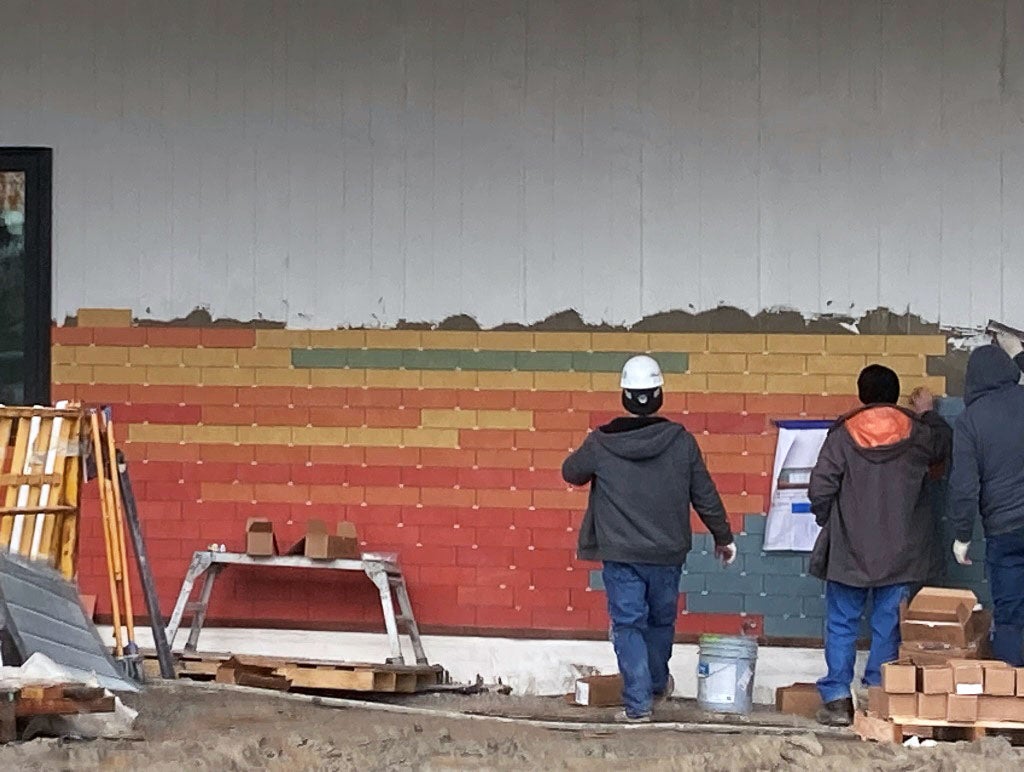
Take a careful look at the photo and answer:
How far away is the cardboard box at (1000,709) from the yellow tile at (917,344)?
2.38m

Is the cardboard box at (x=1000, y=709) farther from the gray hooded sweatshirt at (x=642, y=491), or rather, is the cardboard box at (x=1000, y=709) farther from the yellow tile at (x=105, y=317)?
the yellow tile at (x=105, y=317)

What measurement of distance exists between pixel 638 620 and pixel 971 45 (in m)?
3.69

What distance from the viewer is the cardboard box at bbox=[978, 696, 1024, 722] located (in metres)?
8.51

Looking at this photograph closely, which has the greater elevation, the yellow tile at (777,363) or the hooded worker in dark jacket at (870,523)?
the yellow tile at (777,363)

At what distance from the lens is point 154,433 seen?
36.2 ft

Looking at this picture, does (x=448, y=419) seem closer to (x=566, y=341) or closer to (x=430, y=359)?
(x=430, y=359)

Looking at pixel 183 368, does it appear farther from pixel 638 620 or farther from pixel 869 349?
pixel 869 349

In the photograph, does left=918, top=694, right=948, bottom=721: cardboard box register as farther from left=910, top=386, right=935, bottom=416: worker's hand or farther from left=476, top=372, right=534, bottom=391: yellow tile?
left=476, top=372, right=534, bottom=391: yellow tile

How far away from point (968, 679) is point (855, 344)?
95.3 inches

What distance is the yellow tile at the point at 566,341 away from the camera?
10570 millimetres

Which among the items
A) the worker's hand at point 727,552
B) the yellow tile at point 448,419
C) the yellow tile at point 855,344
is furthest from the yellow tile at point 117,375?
the yellow tile at point 855,344

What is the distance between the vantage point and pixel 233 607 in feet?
35.8

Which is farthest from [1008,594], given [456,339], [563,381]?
[456,339]

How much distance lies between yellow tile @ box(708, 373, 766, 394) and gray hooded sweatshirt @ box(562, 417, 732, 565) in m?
0.72
